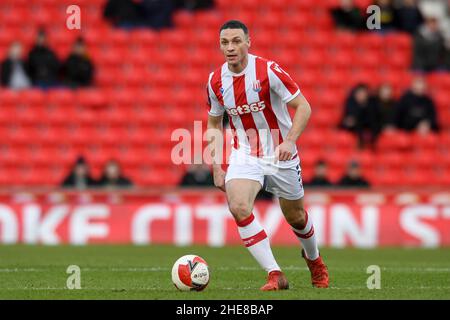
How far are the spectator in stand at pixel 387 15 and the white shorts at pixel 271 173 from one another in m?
11.9

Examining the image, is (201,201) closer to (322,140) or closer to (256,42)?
(322,140)

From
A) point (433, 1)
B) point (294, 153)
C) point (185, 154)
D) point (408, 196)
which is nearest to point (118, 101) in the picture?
point (185, 154)

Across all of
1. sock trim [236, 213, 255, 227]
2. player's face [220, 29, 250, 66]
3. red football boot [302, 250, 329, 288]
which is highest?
player's face [220, 29, 250, 66]

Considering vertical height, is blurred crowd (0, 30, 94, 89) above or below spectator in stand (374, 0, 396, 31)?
below

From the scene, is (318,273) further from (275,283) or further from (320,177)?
(320,177)

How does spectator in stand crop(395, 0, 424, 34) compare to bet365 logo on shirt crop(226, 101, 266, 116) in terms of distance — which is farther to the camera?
spectator in stand crop(395, 0, 424, 34)

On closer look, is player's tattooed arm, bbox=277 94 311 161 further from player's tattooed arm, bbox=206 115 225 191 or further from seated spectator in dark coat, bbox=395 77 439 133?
seated spectator in dark coat, bbox=395 77 439 133

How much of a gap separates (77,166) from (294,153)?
362 inches

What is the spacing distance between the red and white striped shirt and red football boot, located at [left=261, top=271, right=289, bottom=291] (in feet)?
3.44

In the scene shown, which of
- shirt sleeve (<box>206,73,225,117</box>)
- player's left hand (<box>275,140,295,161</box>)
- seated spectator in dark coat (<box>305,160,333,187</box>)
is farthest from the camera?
seated spectator in dark coat (<box>305,160,333,187</box>)

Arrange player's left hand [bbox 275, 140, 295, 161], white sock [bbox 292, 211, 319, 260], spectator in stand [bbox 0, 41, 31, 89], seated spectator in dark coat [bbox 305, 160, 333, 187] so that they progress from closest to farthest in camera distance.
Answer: player's left hand [bbox 275, 140, 295, 161] < white sock [bbox 292, 211, 319, 260] < seated spectator in dark coat [bbox 305, 160, 333, 187] < spectator in stand [bbox 0, 41, 31, 89]

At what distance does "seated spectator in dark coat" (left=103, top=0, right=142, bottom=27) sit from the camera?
20859mm

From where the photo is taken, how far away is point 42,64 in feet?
64.6

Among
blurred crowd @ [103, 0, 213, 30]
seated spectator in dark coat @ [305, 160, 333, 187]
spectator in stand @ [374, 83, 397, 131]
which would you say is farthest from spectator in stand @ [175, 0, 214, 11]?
seated spectator in dark coat @ [305, 160, 333, 187]
